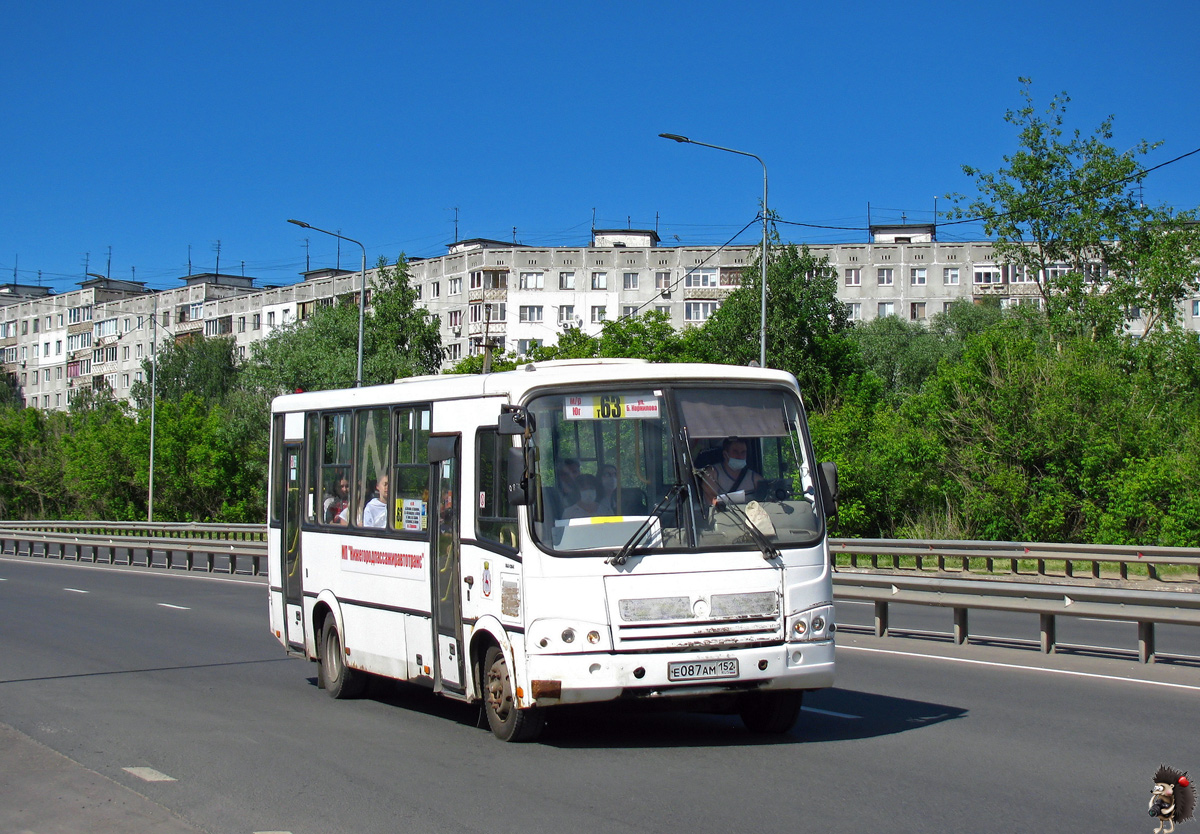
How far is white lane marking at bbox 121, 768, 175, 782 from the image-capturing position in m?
7.50

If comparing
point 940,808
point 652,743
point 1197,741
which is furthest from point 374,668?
point 1197,741

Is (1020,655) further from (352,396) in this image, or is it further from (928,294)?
(928,294)

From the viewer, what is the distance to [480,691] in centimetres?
882

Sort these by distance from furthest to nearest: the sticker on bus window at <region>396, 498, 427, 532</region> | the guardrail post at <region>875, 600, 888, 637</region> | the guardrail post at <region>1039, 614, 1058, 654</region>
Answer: the guardrail post at <region>875, 600, 888, 637</region>, the guardrail post at <region>1039, 614, 1058, 654</region>, the sticker on bus window at <region>396, 498, 427, 532</region>

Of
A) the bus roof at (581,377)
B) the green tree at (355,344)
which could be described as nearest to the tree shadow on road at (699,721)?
the bus roof at (581,377)

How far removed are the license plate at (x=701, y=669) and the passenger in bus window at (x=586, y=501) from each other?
1.04m

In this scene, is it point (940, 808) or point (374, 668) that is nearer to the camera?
point (940, 808)

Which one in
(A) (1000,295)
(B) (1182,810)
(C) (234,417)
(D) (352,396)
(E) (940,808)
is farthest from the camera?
(A) (1000,295)

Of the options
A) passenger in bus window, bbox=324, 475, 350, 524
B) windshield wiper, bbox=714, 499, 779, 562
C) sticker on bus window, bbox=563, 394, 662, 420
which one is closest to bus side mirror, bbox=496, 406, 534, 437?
sticker on bus window, bbox=563, 394, 662, 420

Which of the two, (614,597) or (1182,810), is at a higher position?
(614,597)

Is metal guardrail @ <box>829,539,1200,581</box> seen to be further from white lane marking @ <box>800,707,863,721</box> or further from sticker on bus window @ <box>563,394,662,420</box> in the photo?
sticker on bus window @ <box>563,394,662,420</box>

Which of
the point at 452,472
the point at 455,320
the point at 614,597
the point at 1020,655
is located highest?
the point at 455,320

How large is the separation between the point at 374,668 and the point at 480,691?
1.74 meters

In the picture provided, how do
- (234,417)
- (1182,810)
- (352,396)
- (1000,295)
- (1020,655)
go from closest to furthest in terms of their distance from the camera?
(1182,810)
(352,396)
(1020,655)
(234,417)
(1000,295)
